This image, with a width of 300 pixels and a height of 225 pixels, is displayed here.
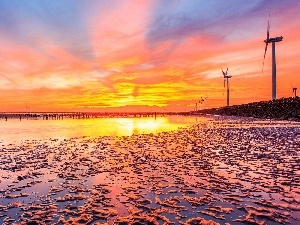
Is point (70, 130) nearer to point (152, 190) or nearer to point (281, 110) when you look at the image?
point (152, 190)

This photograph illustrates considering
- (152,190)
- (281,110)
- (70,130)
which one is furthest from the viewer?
(281,110)

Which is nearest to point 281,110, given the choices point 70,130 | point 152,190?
point 70,130

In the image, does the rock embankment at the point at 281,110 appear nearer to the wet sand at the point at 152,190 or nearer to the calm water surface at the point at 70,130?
the calm water surface at the point at 70,130

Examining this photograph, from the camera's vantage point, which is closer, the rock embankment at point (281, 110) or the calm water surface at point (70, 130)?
the calm water surface at point (70, 130)

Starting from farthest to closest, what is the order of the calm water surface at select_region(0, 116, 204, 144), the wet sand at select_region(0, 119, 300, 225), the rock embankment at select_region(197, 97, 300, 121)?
the rock embankment at select_region(197, 97, 300, 121) → the calm water surface at select_region(0, 116, 204, 144) → the wet sand at select_region(0, 119, 300, 225)

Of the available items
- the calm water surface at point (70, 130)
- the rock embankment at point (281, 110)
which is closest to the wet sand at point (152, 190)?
the calm water surface at point (70, 130)

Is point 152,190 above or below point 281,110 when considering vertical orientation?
below

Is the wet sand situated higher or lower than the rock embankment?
lower

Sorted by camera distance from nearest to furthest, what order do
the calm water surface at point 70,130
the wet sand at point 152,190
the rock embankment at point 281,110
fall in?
the wet sand at point 152,190 → the calm water surface at point 70,130 → the rock embankment at point 281,110

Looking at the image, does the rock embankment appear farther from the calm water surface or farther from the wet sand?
the wet sand

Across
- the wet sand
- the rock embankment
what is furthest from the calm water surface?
the rock embankment

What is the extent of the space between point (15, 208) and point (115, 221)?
3.24 metres

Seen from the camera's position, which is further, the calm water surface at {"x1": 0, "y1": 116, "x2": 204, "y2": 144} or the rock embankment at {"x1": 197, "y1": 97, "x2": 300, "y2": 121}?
the rock embankment at {"x1": 197, "y1": 97, "x2": 300, "y2": 121}

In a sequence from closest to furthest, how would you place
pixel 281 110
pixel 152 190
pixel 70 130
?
pixel 152 190
pixel 70 130
pixel 281 110
